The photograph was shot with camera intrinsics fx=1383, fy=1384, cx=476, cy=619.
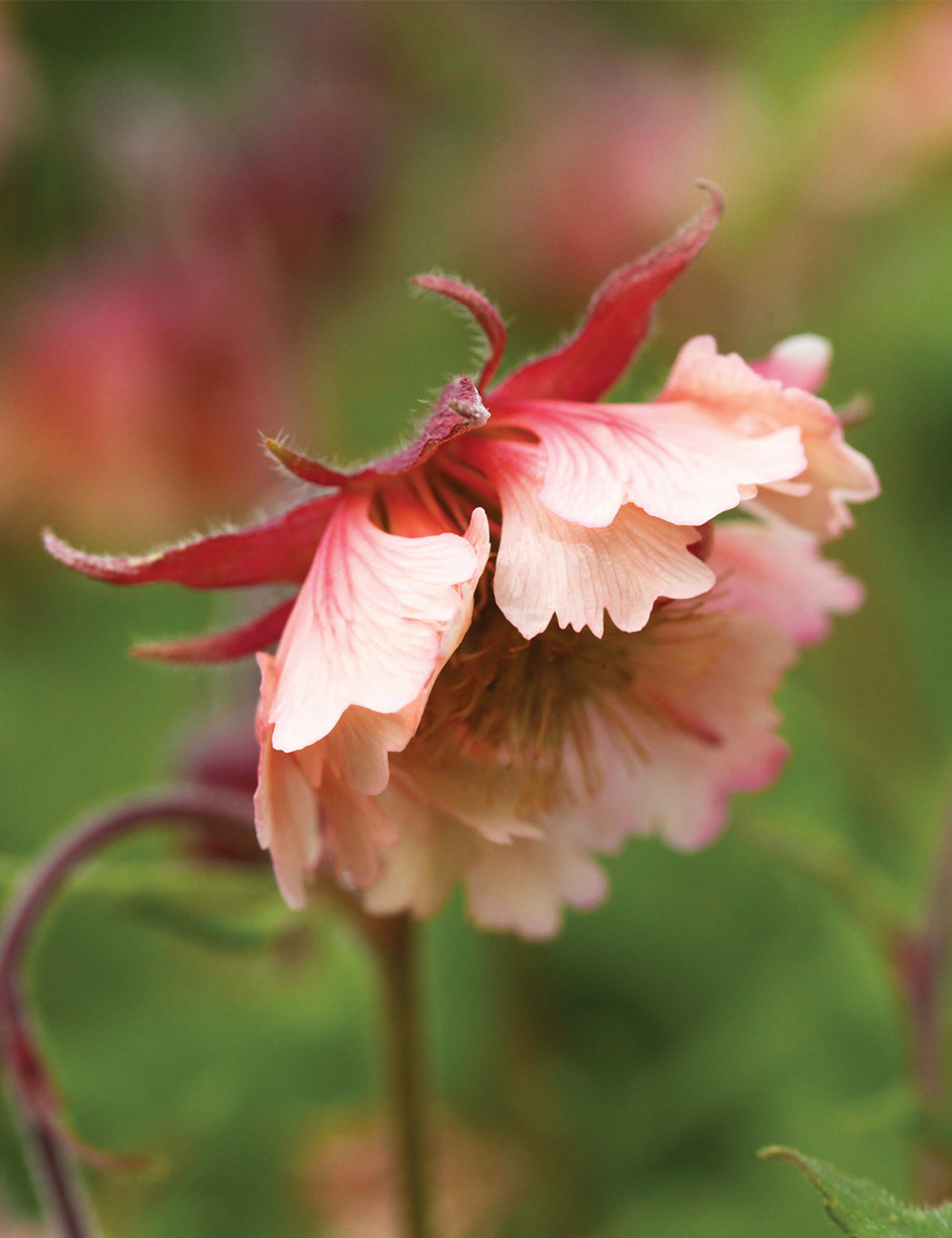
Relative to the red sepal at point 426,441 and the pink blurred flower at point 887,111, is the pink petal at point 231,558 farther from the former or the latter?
the pink blurred flower at point 887,111

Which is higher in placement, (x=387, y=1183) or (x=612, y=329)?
(x=612, y=329)

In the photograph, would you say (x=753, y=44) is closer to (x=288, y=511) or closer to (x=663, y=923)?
(x=663, y=923)

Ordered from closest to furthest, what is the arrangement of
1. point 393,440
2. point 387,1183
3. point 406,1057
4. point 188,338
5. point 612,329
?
point 612,329 → point 406,1057 → point 387,1183 → point 188,338 → point 393,440

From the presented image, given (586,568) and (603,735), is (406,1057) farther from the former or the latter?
(586,568)

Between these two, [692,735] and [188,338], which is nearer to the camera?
[692,735]

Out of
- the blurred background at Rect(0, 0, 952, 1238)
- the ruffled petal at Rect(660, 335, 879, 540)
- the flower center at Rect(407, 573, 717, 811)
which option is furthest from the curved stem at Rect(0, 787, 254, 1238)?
the ruffled petal at Rect(660, 335, 879, 540)

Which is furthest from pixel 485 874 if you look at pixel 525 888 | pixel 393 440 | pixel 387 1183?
pixel 393 440

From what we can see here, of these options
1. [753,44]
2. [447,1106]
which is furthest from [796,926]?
[753,44]

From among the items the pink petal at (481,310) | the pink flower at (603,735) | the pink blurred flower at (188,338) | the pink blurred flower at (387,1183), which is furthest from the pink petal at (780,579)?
the pink blurred flower at (188,338)
